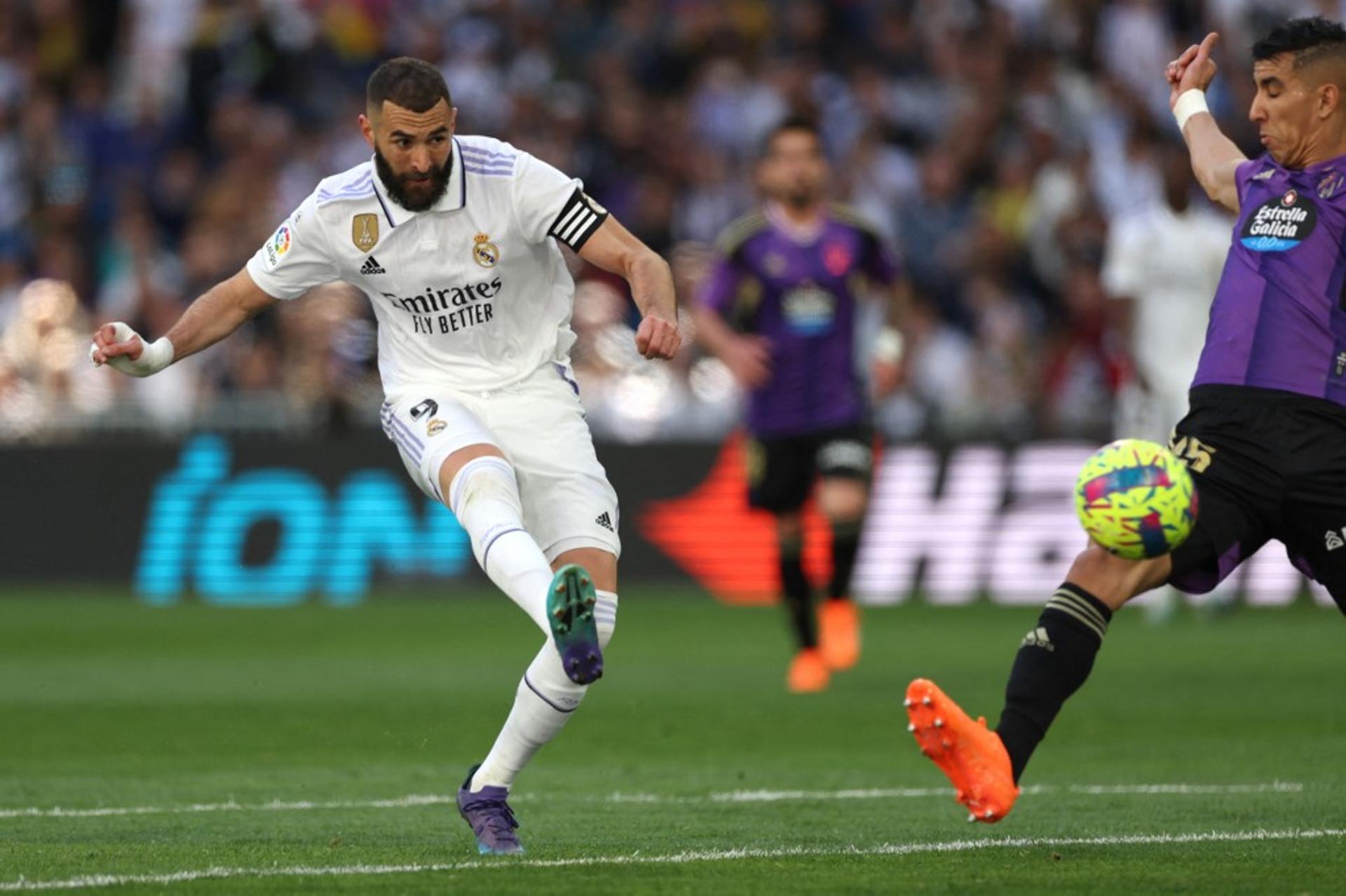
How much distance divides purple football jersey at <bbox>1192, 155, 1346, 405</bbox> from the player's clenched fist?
5.34ft

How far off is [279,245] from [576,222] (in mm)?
985

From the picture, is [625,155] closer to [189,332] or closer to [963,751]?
[189,332]

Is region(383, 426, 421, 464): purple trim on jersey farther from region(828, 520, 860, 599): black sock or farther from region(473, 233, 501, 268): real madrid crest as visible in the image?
region(828, 520, 860, 599): black sock

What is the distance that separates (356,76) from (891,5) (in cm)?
553

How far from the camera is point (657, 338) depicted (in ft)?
22.9

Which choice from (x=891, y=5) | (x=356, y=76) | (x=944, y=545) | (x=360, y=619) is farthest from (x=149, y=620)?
(x=891, y=5)

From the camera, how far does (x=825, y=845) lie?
284 inches

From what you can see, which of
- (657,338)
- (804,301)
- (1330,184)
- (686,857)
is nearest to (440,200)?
(657,338)

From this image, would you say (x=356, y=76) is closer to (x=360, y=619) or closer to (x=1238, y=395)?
(x=360, y=619)

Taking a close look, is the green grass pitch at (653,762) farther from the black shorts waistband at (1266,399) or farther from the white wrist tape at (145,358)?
the white wrist tape at (145,358)

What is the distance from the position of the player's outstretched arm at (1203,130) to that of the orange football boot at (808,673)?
5747 millimetres

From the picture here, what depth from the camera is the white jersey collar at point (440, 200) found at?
756 cm

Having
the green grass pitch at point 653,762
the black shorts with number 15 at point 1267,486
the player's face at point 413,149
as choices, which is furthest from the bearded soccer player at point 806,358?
the black shorts with number 15 at point 1267,486

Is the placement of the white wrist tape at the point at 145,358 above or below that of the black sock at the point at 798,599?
above
